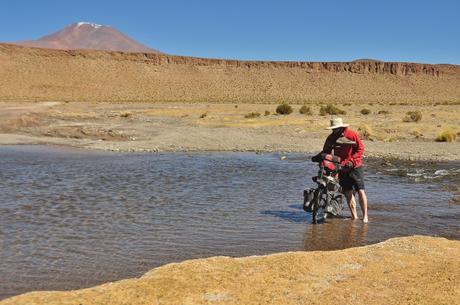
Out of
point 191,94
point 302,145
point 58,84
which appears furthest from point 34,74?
point 302,145

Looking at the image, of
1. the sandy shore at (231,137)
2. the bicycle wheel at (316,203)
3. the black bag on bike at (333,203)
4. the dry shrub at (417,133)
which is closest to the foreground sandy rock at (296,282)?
the bicycle wheel at (316,203)

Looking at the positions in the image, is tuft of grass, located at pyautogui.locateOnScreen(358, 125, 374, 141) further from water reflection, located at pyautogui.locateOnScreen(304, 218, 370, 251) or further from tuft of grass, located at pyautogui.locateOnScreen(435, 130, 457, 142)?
water reflection, located at pyautogui.locateOnScreen(304, 218, 370, 251)

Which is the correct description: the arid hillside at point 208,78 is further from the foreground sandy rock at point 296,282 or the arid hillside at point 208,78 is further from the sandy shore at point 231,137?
the foreground sandy rock at point 296,282

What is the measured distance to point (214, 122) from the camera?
3478cm

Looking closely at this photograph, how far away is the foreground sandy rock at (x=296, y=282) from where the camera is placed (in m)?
5.67

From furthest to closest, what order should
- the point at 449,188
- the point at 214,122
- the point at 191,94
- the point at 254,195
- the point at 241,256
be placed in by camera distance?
the point at 191,94, the point at 214,122, the point at 449,188, the point at 254,195, the point at 241,256

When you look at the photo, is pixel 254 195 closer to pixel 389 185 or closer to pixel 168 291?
pixel 389 185

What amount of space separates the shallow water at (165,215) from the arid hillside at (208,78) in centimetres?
9112

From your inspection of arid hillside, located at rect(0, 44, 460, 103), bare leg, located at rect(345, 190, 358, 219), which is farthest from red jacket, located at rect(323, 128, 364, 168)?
arid hillside, located at rect(0, 44, 460, 103)

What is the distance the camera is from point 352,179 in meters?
10.3

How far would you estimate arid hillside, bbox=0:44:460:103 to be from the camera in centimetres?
11431

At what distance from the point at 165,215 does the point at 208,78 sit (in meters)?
125

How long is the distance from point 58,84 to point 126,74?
17.9 metres

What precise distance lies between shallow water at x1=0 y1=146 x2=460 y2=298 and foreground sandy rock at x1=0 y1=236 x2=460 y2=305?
870 mm
